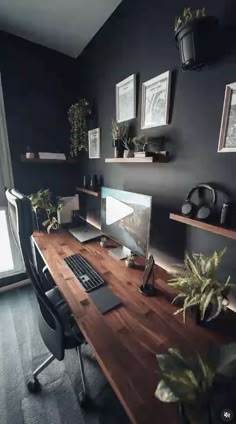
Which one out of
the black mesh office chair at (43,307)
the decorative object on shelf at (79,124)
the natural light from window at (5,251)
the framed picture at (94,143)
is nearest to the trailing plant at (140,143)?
the framed picture at (94,143)

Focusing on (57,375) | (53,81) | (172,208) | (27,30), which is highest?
(27,30)

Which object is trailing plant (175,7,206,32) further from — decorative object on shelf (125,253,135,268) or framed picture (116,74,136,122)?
decorative object on shelf (125,253,135,268)

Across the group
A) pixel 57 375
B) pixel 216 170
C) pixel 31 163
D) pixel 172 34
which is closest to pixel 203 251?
pixel 216 170

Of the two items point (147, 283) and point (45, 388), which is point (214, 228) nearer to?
point (147, 283)

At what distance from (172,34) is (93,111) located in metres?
1.05

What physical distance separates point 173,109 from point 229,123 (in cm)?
37

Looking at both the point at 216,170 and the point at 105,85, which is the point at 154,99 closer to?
the point at 216,170

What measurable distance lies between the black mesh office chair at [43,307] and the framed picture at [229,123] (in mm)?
895

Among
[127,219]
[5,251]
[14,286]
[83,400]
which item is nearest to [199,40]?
[127,219]

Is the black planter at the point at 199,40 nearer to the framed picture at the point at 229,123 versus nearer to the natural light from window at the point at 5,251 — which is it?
the framed picture at the point at 229,123

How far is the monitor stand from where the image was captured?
1.49 m

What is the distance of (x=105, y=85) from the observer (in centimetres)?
176

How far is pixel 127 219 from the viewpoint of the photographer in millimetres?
1375

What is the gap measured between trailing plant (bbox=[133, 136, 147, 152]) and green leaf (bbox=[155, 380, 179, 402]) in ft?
3.84
